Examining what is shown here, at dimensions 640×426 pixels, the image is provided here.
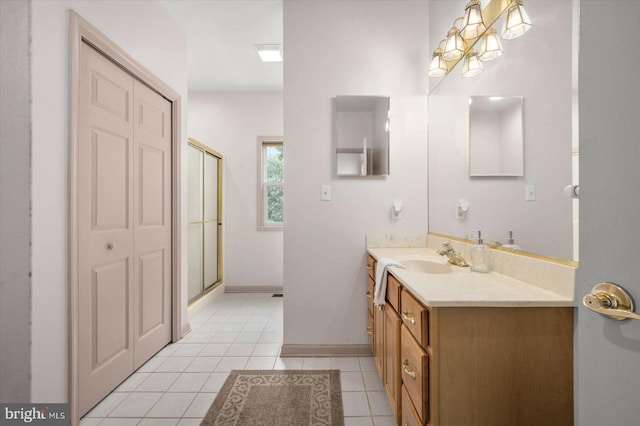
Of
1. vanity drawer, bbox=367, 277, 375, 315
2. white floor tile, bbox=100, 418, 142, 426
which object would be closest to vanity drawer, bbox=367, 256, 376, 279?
vanity drawer, bbox=367, 277, 375, 315

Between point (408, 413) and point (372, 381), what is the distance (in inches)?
29.4

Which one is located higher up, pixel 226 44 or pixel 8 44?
pixel 226 44

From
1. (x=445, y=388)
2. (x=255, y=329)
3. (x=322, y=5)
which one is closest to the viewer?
(x=445, y=388)

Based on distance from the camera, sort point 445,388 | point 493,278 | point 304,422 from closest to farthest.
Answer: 1. point 445,388
2. point 493,278
3. point 304,422

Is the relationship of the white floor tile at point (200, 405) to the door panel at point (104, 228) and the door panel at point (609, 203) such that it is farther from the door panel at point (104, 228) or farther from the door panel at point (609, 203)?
the door panel at point (609, 203)

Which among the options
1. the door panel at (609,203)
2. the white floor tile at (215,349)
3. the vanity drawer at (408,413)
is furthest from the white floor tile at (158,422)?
the door panel at (609,203)

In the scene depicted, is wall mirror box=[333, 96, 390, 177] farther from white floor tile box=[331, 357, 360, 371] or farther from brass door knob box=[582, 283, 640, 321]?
brass door knob box=[582, 283, 640, 321]

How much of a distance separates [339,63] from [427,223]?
4.64 feet

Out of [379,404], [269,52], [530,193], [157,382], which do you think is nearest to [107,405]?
[157,382]

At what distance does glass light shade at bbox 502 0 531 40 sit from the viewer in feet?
4.08

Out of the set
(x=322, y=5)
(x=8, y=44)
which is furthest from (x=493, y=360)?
(x=322, y=5)

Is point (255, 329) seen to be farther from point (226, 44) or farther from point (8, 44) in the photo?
point (226, 44)

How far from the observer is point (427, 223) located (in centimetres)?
229

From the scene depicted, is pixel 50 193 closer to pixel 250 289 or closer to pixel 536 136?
pixel 536 136
